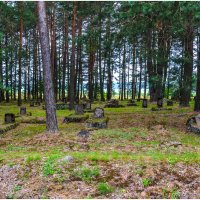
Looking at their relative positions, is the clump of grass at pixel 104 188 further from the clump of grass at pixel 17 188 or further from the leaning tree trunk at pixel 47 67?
the leaning tree trunk at pixel 47 67

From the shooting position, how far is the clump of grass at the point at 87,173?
5809 millimetres

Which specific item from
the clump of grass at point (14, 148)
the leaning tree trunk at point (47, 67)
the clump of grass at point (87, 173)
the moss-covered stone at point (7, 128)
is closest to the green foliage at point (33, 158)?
the clump of grass at point (87, 173)

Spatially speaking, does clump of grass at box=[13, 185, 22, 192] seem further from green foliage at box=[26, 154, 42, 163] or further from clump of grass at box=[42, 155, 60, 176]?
green foliage at box=[26, 154, 42, 163]

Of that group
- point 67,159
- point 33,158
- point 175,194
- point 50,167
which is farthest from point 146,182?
point 33,158

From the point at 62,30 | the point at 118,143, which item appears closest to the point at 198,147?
the point at 118,143

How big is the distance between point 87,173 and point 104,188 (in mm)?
695

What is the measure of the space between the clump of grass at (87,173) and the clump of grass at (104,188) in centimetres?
37

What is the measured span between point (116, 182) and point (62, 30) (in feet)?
100

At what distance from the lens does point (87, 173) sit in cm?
593

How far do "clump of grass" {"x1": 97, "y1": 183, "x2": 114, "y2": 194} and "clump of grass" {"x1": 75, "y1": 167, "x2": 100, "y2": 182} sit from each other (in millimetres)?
368

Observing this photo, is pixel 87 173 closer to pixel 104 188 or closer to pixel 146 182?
pixel 104 188

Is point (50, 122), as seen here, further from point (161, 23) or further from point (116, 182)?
point (161, 23)

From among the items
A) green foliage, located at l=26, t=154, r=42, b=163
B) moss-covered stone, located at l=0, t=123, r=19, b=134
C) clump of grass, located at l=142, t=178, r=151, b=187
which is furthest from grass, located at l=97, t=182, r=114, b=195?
moss-covered stone, located at l=0, t=123, r=19, b=134

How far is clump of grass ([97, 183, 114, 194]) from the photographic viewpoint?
5.30m
